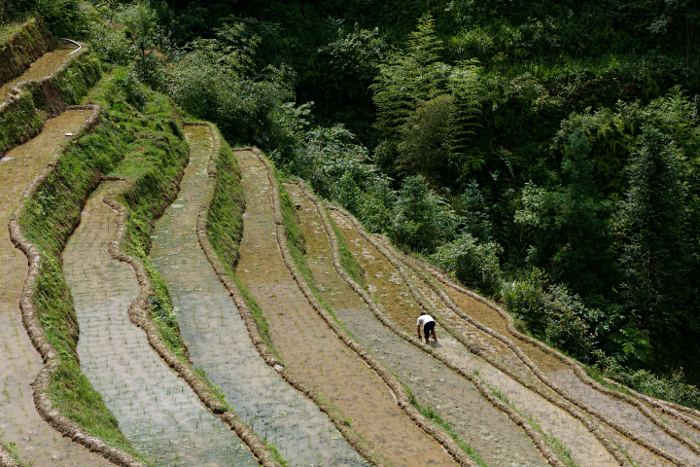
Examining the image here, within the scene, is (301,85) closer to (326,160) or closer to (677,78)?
(326,160)

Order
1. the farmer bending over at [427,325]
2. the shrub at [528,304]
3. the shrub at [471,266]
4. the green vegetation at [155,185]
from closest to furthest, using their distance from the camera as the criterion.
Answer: the green vegetation at [155,185] → the farmer bending over at [427,325] → the shrub at [528,304] → the shrub at [471,266]

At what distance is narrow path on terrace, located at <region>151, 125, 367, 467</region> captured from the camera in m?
8.82

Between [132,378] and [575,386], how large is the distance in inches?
378

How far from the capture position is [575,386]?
1448 centimetres

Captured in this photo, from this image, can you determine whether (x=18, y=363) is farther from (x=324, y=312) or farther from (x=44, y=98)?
(x=44, y=98)

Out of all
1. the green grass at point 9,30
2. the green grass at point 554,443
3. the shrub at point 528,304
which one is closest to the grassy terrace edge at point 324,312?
the green grass at point 554,443

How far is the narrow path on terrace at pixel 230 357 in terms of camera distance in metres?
8.82

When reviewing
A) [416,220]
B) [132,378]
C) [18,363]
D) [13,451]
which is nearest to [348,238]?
[416,220]

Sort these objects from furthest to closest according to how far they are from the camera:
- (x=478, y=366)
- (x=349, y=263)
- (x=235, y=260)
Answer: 1. (x=349, y=263)
2. (x=235, y=260)
3. (x=478, y=366)

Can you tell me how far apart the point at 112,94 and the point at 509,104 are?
1588cm

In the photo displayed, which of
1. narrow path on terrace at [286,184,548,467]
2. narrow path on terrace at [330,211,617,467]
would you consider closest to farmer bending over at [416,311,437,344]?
narrow path on terrace at [330,211,617,467]

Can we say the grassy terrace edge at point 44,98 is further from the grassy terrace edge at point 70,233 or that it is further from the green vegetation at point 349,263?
the green vegetation at point 349,263

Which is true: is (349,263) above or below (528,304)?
above

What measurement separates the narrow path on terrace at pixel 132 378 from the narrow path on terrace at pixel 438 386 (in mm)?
3999
